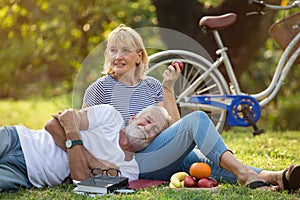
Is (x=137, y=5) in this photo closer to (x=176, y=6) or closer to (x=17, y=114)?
(x=176, y=6)

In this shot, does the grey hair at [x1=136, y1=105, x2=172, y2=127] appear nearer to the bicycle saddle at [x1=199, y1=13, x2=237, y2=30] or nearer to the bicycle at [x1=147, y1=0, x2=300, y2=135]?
the bicycle at [x1=147, y1=0, x2=300, y2=135]

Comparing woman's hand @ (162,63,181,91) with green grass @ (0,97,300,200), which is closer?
green grass @ (0,97,300,200)

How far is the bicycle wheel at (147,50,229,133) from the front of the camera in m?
4.68

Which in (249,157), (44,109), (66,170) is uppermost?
(66,170)

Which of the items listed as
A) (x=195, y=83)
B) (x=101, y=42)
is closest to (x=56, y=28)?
(x=101, y=42)

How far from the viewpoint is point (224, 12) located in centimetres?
587

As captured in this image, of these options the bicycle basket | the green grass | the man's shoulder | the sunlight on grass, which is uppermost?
the bicycle basket

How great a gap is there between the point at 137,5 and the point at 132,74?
3739mm

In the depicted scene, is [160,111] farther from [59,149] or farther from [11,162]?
[11,162]

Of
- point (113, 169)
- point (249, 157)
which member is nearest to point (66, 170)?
point (113, 169)

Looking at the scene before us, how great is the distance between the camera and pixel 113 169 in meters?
2.86

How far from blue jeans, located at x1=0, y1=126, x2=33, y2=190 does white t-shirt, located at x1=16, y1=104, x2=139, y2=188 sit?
3cm

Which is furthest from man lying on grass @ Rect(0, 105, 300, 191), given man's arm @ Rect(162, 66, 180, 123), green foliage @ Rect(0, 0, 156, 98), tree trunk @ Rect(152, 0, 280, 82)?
green foliage @ Rect(0, 0, 156, 98)

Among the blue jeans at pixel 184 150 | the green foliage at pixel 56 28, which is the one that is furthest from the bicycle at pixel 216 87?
the green foliage at pixel 56 28
